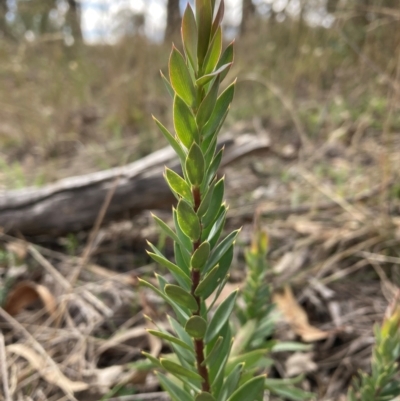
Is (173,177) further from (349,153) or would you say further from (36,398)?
(349,153)

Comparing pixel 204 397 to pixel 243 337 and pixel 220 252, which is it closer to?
pixel 220 252

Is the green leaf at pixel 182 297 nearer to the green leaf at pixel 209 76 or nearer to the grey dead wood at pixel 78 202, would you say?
the green leaf at pixel 209 76

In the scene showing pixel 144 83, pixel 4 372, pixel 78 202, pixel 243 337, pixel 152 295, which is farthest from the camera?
pixel 144 83

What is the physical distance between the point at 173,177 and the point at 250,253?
44cm

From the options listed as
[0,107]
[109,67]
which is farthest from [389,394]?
[109,67]

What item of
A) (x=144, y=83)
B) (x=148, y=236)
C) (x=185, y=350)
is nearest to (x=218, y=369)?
(x=185, y=350)

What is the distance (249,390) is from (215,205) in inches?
7.4

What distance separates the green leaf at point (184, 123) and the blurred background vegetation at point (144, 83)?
88.8 inches

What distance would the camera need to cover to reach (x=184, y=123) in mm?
312

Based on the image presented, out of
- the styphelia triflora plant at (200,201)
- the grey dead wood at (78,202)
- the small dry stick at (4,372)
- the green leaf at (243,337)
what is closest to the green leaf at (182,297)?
the styphelia triflora plant at (200,201)

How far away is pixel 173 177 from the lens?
0.33 m

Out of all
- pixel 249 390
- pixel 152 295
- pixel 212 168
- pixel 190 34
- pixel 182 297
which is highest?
pixel 190 34

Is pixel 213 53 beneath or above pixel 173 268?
above

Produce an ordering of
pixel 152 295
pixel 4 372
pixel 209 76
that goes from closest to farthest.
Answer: pixel 209 76 < pixel 4 372 < pixel 152 295
